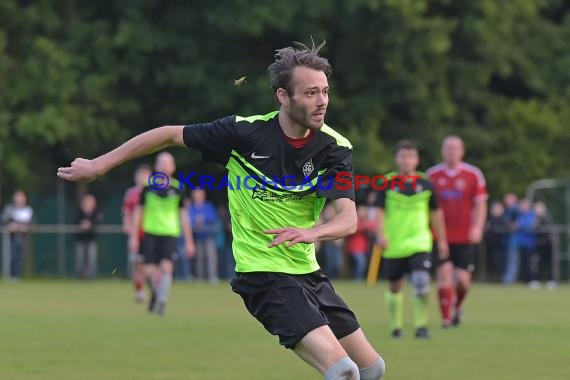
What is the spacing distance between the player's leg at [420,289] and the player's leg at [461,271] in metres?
1.79

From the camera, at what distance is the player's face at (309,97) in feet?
23.5

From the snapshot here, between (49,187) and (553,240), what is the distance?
13.3 m

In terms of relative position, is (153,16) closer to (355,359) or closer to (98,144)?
(98,144)

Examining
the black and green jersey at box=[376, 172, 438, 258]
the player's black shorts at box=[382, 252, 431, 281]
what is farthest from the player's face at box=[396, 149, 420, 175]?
the player's black shorts at box=[382, 252, 431, 281]

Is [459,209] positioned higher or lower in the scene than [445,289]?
higher

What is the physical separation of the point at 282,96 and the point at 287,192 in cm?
53

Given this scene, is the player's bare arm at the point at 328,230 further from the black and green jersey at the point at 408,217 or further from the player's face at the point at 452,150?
the player's face at the point at 452,150

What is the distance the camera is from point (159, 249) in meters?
19.4

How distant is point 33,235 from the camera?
34.8 metres

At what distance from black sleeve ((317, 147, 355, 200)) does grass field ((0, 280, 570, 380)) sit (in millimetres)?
3906

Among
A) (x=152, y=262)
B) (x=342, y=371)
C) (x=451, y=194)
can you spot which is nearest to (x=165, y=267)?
(x=152, y=262)

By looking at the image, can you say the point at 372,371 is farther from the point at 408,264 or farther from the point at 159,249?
the point at 159,249

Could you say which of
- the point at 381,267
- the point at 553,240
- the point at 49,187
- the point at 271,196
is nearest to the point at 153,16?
the point at 49,187

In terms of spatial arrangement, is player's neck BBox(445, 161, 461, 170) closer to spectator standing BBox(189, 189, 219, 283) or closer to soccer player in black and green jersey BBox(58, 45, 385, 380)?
soccer player in black and green jersey BBox(58, 45, 385, 380)
